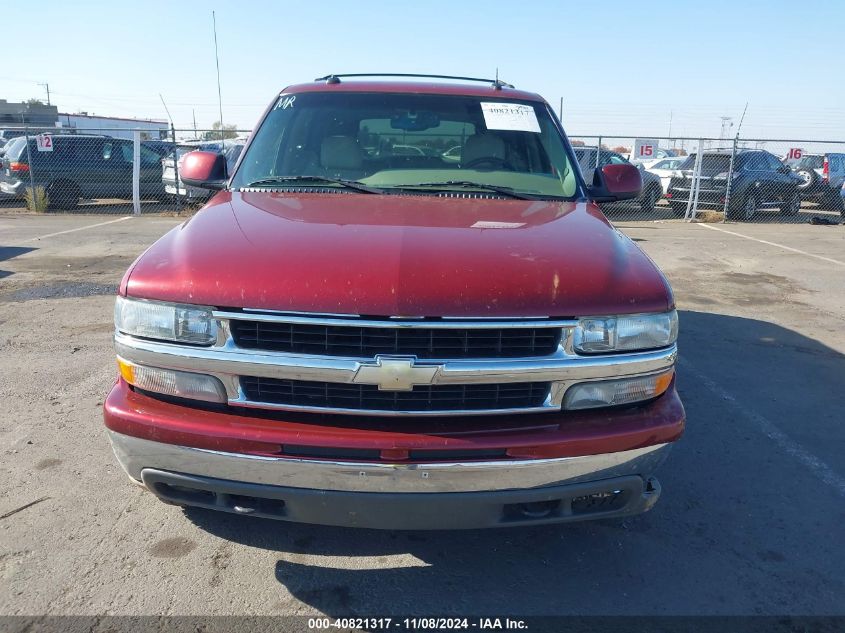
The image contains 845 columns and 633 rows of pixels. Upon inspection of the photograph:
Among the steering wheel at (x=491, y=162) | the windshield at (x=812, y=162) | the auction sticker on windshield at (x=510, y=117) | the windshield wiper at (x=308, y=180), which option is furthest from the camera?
the windshield at (x=812, y=162)

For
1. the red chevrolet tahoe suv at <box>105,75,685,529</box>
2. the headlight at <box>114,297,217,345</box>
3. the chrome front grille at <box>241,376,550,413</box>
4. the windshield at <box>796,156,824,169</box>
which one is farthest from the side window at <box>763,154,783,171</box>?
the headlight at <box>114,297,217,345</box>

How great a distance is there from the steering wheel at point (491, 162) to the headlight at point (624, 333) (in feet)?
5.31

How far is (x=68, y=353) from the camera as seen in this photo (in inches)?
213

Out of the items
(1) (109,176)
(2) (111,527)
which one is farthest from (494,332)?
(1) (109,176)

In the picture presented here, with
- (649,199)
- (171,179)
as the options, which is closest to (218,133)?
(171,179)

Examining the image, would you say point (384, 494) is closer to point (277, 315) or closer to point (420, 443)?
point (420, 443)

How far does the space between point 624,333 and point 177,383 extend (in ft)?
5.19

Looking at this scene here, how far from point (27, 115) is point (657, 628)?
1810 inches

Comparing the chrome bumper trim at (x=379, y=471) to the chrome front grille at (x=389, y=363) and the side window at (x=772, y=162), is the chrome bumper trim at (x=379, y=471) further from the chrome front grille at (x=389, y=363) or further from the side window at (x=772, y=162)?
the side window at (x=772, y=162)

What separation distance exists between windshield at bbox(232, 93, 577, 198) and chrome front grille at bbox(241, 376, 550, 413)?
1.45m

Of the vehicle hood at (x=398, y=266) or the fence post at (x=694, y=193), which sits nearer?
the vehicle hood at (x=398, y=266)

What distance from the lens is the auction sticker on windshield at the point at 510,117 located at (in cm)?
393

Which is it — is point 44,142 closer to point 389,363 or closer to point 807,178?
point 389,363

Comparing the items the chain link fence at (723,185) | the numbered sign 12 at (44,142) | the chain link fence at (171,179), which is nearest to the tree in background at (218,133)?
the chain link fence at (171,179)
